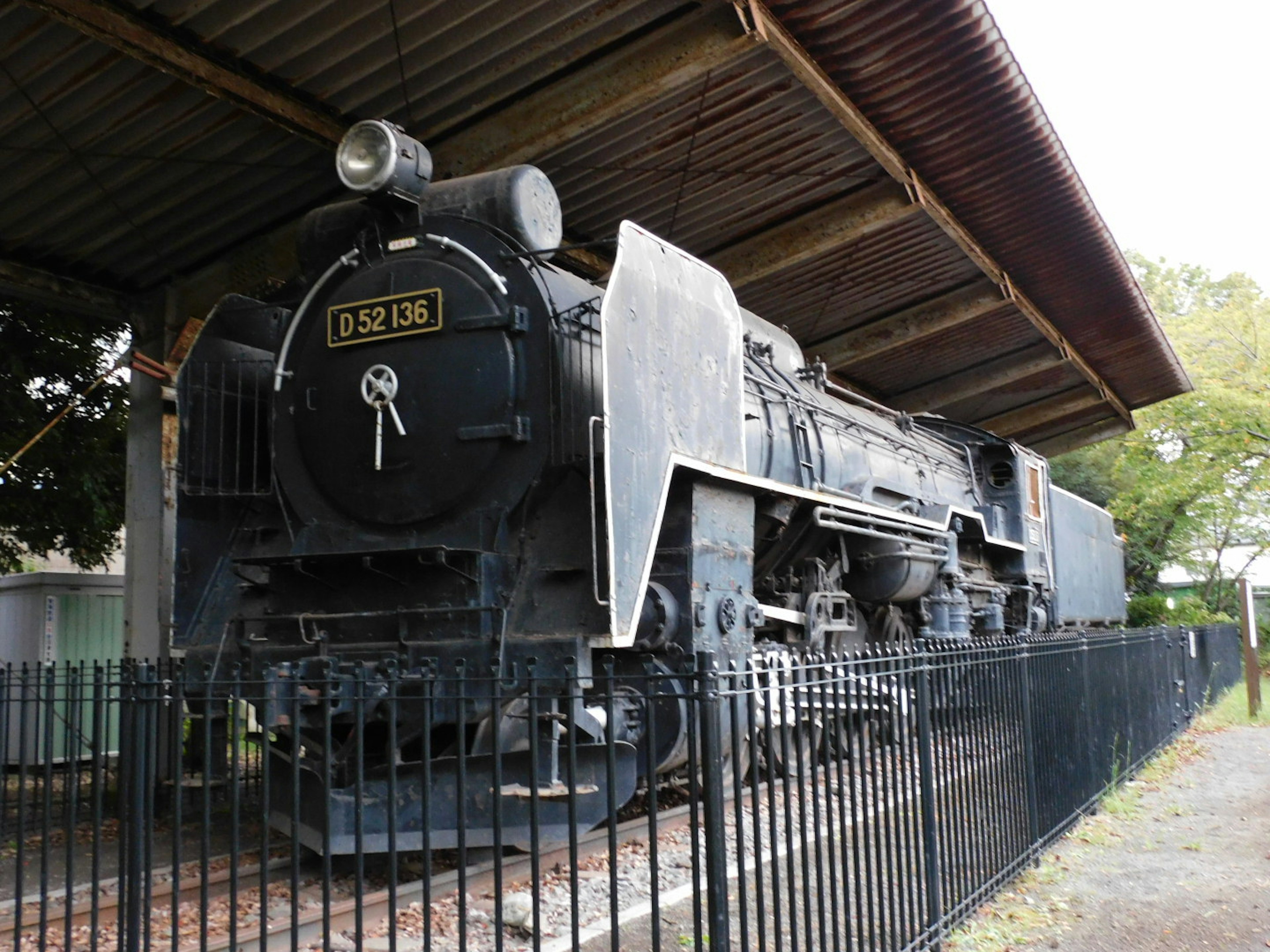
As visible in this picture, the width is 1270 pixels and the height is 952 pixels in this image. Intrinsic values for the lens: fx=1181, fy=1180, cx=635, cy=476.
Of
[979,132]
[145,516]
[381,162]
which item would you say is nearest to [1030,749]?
[381,162]

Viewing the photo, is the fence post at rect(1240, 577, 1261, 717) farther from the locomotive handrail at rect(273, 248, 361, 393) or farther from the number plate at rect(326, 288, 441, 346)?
the locomotive handrail at rect(273, 248, 361, 393)

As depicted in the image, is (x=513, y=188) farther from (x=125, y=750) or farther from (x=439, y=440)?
(x=125, y=750)

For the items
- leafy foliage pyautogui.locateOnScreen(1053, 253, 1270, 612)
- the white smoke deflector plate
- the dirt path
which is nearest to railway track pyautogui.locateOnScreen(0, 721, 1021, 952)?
the dirt path

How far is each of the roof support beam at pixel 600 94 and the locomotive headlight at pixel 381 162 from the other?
2233 mm

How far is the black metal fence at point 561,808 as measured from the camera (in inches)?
146

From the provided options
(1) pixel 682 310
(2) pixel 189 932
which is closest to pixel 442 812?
(2) pixel 189 932

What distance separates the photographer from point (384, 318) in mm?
6293

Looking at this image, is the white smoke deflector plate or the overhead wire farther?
the overhead wire

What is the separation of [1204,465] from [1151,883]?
62.3ft

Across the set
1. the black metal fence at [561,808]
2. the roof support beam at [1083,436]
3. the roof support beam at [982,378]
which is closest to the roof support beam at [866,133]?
the roof support beam at [982,378]

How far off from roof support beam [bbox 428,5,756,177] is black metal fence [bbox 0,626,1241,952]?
13.5ft

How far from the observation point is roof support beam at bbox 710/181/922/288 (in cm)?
1101

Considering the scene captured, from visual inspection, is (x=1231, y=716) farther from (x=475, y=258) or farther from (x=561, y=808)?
(x=475, y=258)

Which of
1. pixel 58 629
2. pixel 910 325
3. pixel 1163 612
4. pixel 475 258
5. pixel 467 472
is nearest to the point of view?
pixel 467 472
